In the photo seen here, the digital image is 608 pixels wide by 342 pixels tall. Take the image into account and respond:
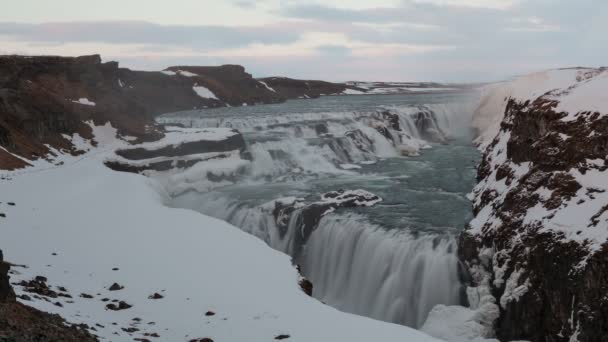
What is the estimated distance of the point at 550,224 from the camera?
17.1m

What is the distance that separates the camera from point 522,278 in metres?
16.7

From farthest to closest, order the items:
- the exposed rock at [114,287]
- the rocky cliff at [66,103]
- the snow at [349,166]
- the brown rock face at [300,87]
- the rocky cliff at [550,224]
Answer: the brown rock face at [300,87], the snow at [349,166], the rocky cliff at [66,103], the rocky cliff at [550,224], the exposed rock at [114,287]

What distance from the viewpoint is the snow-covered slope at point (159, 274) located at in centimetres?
1195

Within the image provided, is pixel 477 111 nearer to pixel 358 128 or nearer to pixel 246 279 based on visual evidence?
pixel 358 128

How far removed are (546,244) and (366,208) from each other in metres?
12.1

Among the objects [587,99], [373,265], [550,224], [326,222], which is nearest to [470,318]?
[550,224]

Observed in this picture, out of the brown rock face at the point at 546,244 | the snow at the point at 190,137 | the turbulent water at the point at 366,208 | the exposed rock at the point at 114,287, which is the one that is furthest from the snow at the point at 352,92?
the exposed rock at the point at 114,287

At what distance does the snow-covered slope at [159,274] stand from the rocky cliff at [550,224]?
16.9 ft

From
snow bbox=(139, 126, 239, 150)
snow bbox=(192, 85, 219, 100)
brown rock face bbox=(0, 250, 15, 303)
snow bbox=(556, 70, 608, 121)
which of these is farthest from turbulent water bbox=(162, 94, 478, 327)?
snow bbox=(192, 85, 219, 100)

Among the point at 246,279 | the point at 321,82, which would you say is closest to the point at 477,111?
the point at 246,279

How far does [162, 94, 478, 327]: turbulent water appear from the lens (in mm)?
21188

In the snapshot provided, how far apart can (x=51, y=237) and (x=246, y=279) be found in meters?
7.03

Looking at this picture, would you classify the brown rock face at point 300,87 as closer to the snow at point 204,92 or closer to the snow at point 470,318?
the snow at point 204,92

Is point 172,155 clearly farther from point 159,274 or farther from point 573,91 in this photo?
point 573,91
